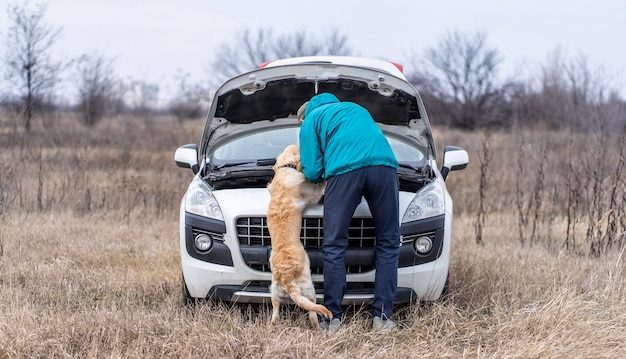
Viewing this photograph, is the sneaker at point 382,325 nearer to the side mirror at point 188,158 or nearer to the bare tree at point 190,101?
the side mirror at point 188,158

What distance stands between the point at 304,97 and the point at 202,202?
1.62 meters

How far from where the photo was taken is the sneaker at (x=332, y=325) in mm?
4187

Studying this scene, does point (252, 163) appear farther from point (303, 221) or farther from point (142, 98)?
point (142, 98)

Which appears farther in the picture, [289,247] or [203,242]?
[203,242]

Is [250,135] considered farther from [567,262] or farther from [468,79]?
[468,79]

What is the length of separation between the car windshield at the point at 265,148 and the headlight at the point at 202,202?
2.48ft

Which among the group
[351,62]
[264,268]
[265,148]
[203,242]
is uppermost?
[351,62]

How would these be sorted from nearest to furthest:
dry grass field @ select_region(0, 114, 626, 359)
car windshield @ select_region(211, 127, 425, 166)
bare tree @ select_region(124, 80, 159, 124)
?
dry grass field @ select_region(0, 114, 626, 359), car windshield @ select_region(211, 127, 425, 166), bare tree @ select_region(124, 80, 159, 124)

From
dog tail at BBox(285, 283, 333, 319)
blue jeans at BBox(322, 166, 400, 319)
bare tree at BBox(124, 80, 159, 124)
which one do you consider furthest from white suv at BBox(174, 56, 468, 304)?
bare tree at BBox(124, 80, 159, 124)

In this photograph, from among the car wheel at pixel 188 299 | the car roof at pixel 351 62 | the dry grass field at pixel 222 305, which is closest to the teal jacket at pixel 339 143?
the car roof at pixel 351 62

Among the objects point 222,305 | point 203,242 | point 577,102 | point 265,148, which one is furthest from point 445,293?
point 577,102

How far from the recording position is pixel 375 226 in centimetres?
430

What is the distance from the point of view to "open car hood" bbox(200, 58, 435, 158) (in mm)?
5184

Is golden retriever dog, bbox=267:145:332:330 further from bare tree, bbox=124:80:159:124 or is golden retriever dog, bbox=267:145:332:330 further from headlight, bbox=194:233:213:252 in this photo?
bare tree, bbox=124:80:159:124
